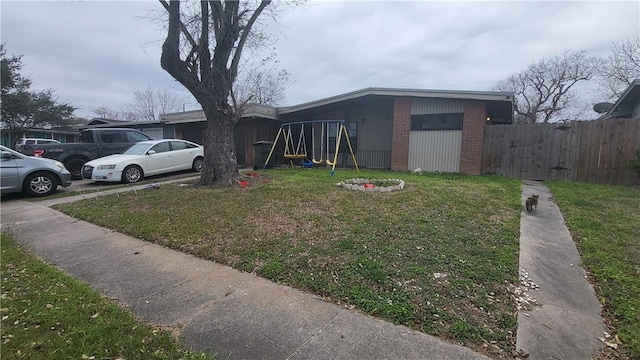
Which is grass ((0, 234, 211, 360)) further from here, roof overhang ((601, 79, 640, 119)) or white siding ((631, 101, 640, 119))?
white siding ((631, 101, 640, 119))

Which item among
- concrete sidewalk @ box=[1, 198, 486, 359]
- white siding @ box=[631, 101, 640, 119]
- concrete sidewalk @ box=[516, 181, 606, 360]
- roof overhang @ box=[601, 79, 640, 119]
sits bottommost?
concrete sidewalk @ box=[1, 198, 486, 359]

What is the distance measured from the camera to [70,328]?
227cm

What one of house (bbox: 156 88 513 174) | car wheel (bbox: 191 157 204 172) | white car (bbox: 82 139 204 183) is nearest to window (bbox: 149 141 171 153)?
white car (bbox: 82 139 204 183)

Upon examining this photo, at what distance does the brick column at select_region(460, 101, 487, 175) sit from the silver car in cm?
1250

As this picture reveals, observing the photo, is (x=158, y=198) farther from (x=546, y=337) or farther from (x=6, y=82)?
(x=6, y=82)

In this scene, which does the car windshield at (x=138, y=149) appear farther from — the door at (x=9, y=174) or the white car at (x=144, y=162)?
the door at (x=9, y=174)

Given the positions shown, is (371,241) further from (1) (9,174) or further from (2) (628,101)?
(2) (628,101)

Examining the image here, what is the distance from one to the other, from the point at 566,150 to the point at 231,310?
11351 mm

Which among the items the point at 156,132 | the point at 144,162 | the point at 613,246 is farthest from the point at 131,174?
the point at 613,246

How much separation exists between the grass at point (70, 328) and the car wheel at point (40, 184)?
6.35m

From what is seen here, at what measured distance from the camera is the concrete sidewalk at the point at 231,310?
2125 mm

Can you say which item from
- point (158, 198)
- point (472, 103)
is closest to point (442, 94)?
point (472, 103)

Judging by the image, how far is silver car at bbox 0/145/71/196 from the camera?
295 inches

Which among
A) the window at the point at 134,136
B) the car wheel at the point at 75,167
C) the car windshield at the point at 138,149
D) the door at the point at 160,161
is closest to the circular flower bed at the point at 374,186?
the door at the point at 160,161
